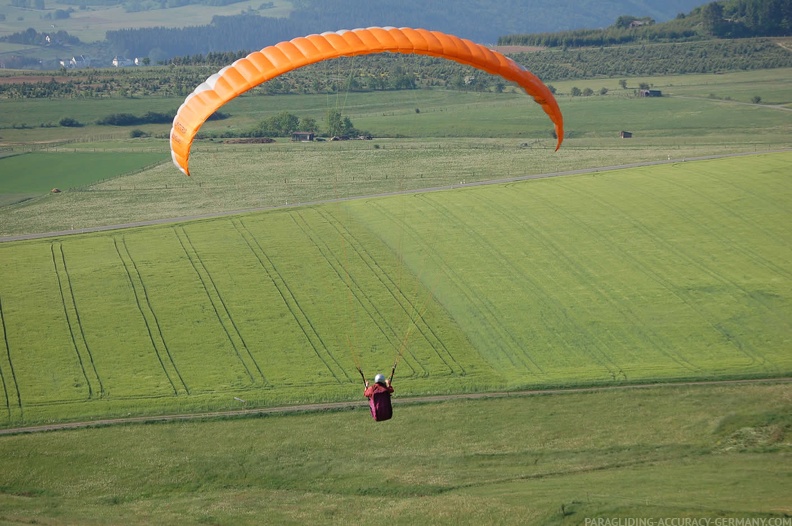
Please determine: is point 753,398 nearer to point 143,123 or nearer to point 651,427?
point 651,427

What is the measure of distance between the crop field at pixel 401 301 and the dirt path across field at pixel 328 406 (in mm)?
500

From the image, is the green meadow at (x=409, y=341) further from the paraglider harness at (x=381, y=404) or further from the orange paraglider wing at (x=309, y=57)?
the orange paraglider wing at (x=309, y=57)

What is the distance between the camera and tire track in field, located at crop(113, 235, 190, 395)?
122 feet

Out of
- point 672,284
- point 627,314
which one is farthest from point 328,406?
point 672,284

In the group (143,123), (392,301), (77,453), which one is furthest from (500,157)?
(77,453)

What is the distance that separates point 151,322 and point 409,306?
1064cm

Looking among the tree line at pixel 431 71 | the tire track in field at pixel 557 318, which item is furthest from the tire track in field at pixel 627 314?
the tree line at pixel 431 71

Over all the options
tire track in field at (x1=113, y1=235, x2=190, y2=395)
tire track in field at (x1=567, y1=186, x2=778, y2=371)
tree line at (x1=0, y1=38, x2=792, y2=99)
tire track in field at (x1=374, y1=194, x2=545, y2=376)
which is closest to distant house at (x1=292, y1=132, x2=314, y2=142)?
tree line at (x1=0, y1=38, x2=792, y2=99)

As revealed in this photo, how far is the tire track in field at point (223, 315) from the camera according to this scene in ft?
124

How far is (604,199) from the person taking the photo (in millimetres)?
58531

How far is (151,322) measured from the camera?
41625 millimetres

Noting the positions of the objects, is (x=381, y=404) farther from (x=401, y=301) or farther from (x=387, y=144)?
(x=387, y=144)

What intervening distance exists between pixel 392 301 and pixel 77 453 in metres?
15.7

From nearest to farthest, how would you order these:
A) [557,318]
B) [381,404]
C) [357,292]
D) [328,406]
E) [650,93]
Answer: [381,404] → [328,406] → [557,318] → [357,292] → [650,93]
